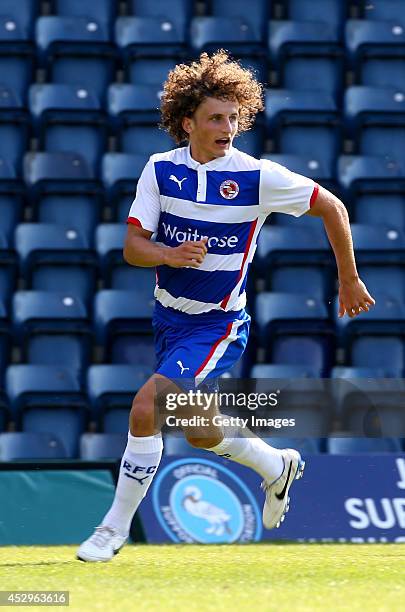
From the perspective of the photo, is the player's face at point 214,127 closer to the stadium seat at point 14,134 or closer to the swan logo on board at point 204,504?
the swan logo on board at point 204,504

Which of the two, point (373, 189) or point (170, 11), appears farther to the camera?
point (170, 11)

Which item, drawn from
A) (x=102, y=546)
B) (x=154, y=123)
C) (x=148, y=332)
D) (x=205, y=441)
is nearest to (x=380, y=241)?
(x=148, y=332)

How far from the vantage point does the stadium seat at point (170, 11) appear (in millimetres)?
11367

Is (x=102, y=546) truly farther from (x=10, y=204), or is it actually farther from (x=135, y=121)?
(x=135, y=121)

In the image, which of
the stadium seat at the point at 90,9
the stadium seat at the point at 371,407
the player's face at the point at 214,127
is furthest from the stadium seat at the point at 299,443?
the stadium seat at the point at 90,9

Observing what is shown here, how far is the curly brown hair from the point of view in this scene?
5.92 m

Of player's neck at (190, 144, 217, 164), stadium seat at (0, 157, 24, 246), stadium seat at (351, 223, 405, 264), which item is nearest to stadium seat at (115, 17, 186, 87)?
stadium seat at (0, 157, 24, 246)

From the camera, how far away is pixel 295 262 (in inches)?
379

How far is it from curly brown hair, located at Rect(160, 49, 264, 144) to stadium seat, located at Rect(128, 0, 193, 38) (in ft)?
17.6

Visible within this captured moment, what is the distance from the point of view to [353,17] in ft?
38.1

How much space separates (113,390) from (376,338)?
1930 mm

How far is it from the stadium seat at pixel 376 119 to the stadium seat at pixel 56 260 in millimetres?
2418

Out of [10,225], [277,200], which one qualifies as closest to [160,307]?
[277,200]

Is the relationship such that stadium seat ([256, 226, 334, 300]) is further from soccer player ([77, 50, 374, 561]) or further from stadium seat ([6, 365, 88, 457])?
soccer player ([77, 50, 374, 561])
